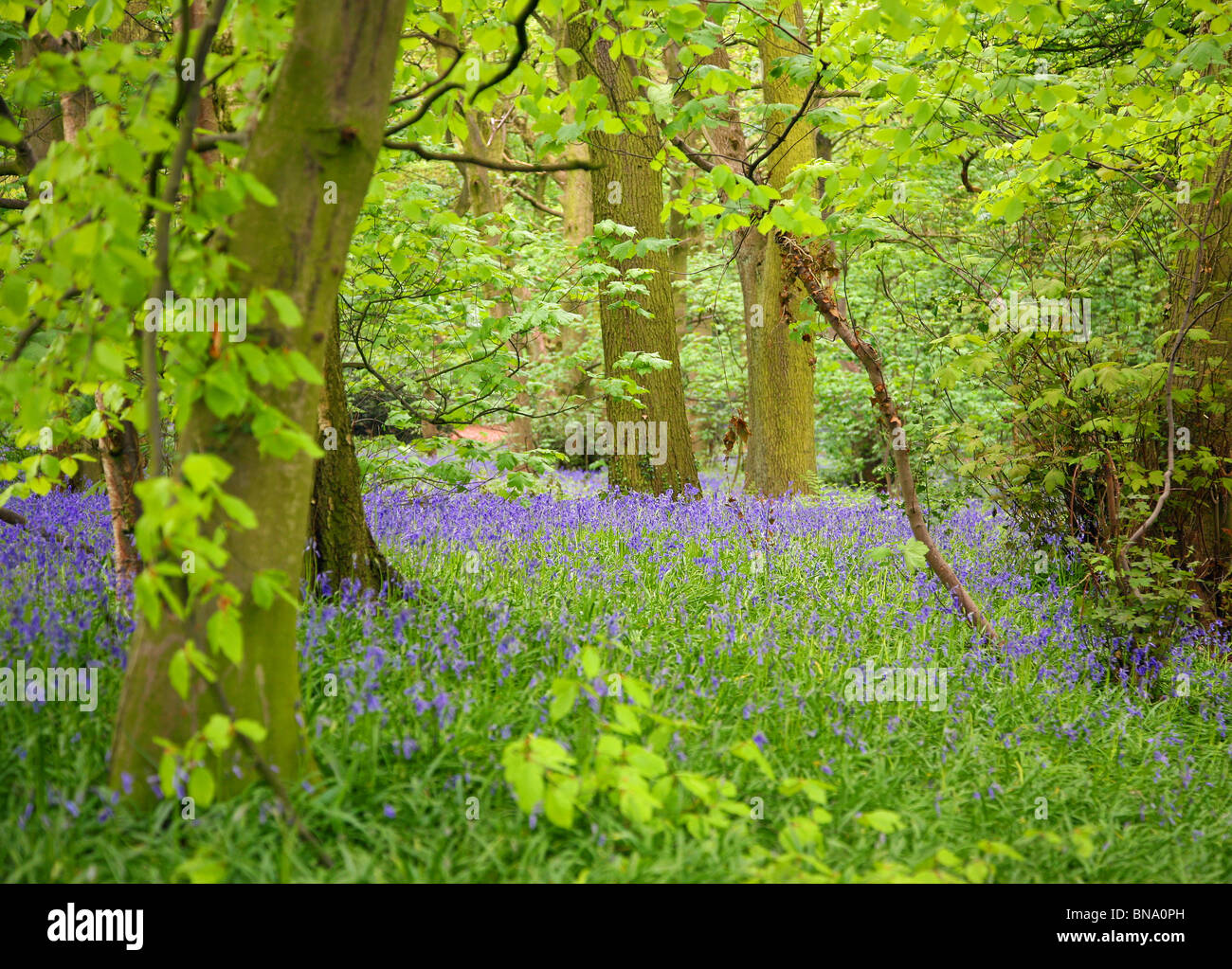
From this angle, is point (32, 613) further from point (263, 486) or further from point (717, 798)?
point (717, 798)

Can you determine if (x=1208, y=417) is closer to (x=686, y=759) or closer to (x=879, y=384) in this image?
(x=879, y=384)

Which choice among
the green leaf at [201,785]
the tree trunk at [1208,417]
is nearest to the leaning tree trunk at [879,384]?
the tree trunk at [1208,417]

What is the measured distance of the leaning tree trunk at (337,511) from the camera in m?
4.18

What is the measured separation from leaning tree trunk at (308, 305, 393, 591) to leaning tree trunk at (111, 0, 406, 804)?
1.57 m

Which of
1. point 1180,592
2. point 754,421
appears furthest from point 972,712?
point 754,421

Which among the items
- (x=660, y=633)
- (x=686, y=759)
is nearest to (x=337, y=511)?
(x=660, y=633)

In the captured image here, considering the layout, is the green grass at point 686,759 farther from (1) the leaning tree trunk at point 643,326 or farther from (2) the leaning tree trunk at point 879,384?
(1) the leaning tree trunk at point 643,326

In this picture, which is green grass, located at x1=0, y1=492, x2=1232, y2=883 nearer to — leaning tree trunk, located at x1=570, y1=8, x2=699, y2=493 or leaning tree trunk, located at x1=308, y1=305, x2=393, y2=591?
leaning tree trunk, located at x1=308, y1=305, x2=393, y2=591

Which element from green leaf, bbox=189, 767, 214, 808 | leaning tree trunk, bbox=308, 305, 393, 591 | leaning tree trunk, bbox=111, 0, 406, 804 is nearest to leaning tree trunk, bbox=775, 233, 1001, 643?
leaning tree trunk, bbox=308, 305, 393, 591

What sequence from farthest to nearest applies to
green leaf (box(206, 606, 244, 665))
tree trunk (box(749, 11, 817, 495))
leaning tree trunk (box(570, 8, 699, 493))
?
tree trunk (box(749, 11, 817, 495))
leaning tree trunk (box(570, 8, 699, 493))
green leaf (box(206, 606, 244, 665))

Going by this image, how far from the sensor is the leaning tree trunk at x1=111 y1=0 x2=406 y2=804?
251 centimetres

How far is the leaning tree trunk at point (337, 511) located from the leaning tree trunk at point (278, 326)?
1.57 meters

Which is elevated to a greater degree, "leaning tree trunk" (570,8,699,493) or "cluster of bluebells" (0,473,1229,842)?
"leaning tree trunk" (570,8,699,493)
